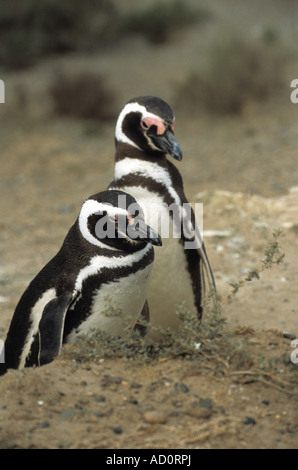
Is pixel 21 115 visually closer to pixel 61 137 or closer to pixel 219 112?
pixel 61 137

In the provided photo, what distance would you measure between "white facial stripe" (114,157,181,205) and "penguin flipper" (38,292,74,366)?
1.03 meters

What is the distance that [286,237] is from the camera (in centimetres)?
596

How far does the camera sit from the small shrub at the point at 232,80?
11.4m

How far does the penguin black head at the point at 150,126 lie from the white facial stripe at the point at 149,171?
0.08m

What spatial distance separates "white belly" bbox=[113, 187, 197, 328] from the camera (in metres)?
3.99

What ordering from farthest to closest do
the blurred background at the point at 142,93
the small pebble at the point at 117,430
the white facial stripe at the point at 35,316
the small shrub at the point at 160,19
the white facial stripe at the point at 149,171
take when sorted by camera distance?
1. the small shrub at the point at 160,19
2. the blurred background at the point at 142,93
3. the white facial stripe at the point at 149,171
4. the white facial stripe at the point at 35,316
5. the small pebble at the point at 117,430

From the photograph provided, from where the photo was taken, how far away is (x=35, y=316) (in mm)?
3477

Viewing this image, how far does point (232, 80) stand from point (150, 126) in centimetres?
763

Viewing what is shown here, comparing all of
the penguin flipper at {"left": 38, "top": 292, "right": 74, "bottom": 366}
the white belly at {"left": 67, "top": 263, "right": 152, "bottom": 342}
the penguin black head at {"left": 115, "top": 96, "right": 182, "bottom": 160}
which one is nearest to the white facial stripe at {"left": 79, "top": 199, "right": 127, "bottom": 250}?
the white belly at {"left": 67, "top": 263, "right": 152, "bottom": 342}

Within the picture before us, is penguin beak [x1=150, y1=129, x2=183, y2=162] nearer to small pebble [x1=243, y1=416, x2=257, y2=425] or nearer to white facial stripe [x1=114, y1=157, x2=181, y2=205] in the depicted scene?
white facial stripe [x1=114, y1=157, x2=181, y2=205]

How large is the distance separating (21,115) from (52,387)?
9.52 metres

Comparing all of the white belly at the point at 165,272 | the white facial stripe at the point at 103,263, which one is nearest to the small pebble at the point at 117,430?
the white facial stripe at the point at 103,263

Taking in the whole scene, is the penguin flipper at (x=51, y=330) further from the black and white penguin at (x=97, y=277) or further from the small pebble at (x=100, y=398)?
the small pebble at (x=100, y=398)
